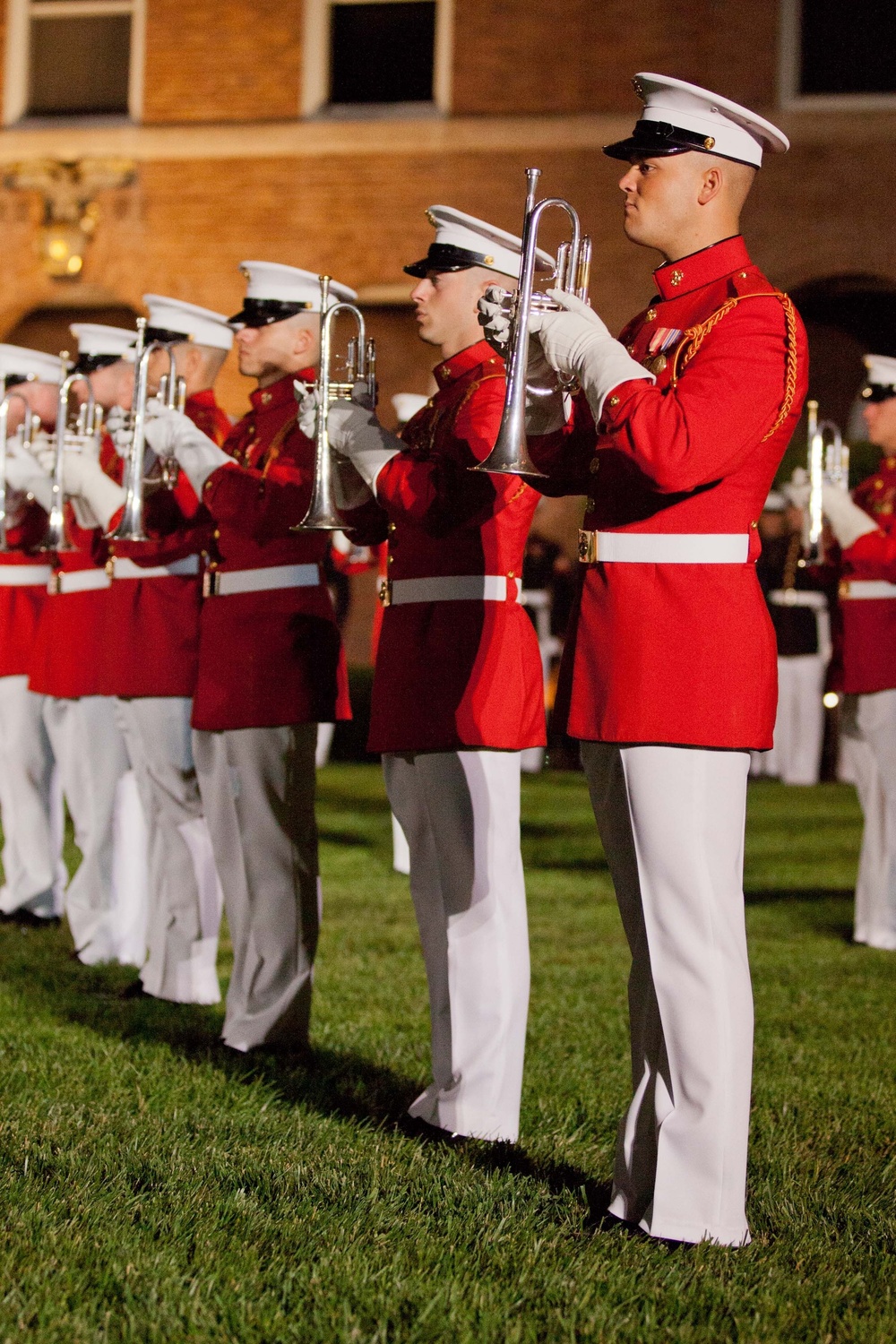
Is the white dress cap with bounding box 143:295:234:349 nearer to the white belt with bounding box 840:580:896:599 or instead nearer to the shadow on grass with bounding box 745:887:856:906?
the white belt with bounding box 840:580:896:599

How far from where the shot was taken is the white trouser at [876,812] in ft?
25.1

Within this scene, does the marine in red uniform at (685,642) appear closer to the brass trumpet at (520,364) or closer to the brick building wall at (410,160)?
the brass trumpet at (520,364)

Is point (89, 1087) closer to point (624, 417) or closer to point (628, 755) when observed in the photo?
point (628, 755)

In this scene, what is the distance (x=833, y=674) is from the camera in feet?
25.8

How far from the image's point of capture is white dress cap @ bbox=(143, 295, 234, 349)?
242 inches

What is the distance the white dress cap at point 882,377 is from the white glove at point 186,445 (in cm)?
339

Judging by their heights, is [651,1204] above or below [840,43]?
below

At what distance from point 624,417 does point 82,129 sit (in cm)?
1427

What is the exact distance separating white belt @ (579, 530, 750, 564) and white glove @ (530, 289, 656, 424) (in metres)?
0.27

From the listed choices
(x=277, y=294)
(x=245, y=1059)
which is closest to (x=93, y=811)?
(x=245, y=1059)

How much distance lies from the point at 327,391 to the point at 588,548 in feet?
3.91

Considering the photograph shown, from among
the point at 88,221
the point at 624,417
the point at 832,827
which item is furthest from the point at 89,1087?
the point at 88,221

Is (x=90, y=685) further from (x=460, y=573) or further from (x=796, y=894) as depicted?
(x=796, y=894)

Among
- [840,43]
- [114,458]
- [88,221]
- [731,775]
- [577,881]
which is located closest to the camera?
[731,775]
